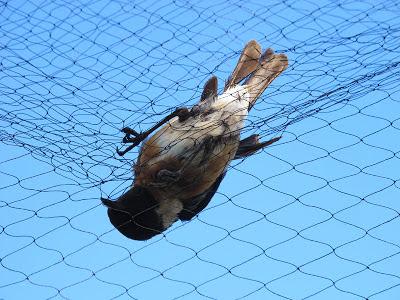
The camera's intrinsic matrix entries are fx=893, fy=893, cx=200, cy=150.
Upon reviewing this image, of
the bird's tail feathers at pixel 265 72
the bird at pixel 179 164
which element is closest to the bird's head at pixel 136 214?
the bird at pixel 179 164

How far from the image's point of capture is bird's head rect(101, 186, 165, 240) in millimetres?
1604

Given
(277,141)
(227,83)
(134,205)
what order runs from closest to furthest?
1. (134,205)
2. (277,141)
3. (227,83)

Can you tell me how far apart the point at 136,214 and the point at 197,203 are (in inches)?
4.9

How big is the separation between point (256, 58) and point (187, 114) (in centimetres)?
28

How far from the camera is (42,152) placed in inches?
63.8

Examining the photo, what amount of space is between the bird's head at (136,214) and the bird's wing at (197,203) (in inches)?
2.3

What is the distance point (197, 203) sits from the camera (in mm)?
1672

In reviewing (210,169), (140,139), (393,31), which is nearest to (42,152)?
(140,139)

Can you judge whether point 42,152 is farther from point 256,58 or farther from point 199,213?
point 256,58

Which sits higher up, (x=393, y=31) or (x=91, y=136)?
(x=393, y=31)

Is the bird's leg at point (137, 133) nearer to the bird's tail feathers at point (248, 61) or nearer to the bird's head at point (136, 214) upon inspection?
the bird's head at point (136, 214)

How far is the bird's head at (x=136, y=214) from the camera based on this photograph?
1604mm

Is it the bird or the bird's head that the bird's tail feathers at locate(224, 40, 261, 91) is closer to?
the bird

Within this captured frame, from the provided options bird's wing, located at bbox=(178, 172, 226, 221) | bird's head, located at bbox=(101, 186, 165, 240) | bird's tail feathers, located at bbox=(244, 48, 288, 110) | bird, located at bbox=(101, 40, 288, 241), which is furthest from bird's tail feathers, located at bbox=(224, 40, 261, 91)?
bird's head, located at bbox=(101, 186, 165, 240)
